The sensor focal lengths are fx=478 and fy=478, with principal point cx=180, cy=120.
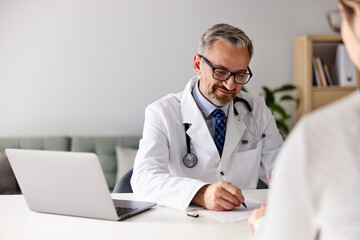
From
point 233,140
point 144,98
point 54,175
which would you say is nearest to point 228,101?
point 233,140

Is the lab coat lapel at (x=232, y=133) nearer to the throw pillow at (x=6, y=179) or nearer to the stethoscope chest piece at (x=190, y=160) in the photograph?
the stethoscope chest piece at (x=190, y=160)

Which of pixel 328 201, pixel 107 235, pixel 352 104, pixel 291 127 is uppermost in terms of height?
pixel 352 104

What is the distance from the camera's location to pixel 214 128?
7.50 ft

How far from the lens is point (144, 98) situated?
4059mm

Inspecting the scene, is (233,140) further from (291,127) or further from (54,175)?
(291,127)

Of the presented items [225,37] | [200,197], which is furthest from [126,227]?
[225,37]

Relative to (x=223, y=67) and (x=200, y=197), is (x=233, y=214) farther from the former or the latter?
(x=223, y=67)

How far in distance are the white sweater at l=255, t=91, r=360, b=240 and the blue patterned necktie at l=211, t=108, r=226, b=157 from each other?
1547 mm

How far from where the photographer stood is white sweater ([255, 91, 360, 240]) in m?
0.64

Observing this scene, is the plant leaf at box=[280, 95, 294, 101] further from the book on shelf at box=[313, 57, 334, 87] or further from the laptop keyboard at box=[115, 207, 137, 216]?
the laptop keyboard at box=[115, 207, 137, 216]

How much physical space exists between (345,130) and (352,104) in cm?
4

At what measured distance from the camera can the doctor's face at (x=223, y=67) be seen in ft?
7.00

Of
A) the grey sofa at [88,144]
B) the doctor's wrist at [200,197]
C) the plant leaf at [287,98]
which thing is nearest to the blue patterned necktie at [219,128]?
the doctor's wrist at [200,197]

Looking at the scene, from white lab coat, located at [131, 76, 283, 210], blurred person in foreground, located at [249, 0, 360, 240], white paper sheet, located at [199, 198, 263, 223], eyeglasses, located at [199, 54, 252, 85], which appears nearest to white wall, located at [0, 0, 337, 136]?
white lab coat, located at [131, 76, 283, 210]
